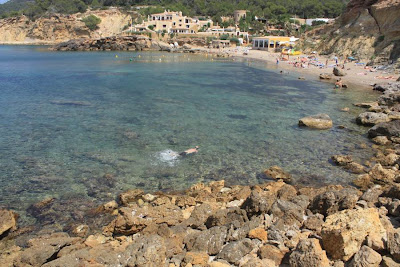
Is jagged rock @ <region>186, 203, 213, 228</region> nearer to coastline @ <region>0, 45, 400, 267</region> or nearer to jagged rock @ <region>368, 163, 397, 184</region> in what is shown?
coastline @ <region>0, 45, 400, 267</region>

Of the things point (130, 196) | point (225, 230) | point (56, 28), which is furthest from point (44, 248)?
point (56, 28)

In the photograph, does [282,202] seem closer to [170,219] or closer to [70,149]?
[170,219]

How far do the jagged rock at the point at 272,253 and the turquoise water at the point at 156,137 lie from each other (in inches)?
224

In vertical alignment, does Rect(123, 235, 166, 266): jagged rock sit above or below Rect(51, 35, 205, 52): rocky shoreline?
below

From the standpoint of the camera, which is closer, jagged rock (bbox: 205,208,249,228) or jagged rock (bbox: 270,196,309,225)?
jagged rock (bbox: 270,196,309,225)

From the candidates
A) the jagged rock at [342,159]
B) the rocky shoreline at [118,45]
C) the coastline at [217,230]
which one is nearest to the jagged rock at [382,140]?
the jagged rock at [342,159]

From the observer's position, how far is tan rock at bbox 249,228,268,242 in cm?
841

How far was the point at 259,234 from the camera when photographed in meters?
8.49

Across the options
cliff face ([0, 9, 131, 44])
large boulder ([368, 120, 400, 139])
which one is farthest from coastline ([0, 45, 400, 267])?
cliff face ([0, 9, 131, 44])

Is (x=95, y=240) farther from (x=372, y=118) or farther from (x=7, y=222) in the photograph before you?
(x=372, y=118)

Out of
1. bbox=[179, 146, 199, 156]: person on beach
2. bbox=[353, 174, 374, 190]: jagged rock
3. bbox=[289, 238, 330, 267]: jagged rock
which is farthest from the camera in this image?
bbox=[179, 146, 199, 156]: person on beach

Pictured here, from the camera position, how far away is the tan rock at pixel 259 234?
8414 millimetres

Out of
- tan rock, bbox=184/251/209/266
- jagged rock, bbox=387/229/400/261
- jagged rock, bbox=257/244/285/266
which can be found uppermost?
jagged rock, bbox=387/229/400/261

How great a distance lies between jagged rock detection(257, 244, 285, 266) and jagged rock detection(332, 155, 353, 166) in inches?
347
